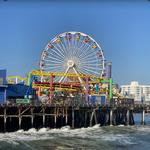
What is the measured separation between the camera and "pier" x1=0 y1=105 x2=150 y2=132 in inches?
2033

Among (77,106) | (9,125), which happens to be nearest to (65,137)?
(9,125)

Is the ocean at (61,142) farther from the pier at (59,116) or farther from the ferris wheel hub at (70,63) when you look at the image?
the ferris wheel hub at (70,63)

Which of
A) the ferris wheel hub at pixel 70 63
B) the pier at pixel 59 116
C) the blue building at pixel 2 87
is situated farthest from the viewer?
the ferris wheel hub at pixel 70 63

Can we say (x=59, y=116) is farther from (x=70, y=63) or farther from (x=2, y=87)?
(x=70, y=63)

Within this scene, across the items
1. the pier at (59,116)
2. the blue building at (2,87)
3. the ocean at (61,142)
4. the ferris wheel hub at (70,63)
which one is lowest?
the ocean at (61,142)

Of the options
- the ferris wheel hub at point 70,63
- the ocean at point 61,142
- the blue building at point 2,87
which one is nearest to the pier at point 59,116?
the ocean at point 61,142

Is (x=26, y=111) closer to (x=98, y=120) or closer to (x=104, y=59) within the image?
(x=98, y=120)

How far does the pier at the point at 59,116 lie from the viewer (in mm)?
51634

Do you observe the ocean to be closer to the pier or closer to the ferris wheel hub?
the pier

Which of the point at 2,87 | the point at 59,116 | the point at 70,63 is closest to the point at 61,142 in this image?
the point at 59,116

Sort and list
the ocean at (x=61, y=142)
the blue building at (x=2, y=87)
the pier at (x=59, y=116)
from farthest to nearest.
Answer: the blue building at (x=2, y=87), the pier at (x=59, y=116), the ocean at (x=61, y=142)

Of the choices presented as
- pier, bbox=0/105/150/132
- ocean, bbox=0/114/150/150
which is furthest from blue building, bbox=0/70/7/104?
ocean, bbox=0/114/150/150

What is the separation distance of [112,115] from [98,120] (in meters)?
2.84

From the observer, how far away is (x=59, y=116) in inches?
2301
